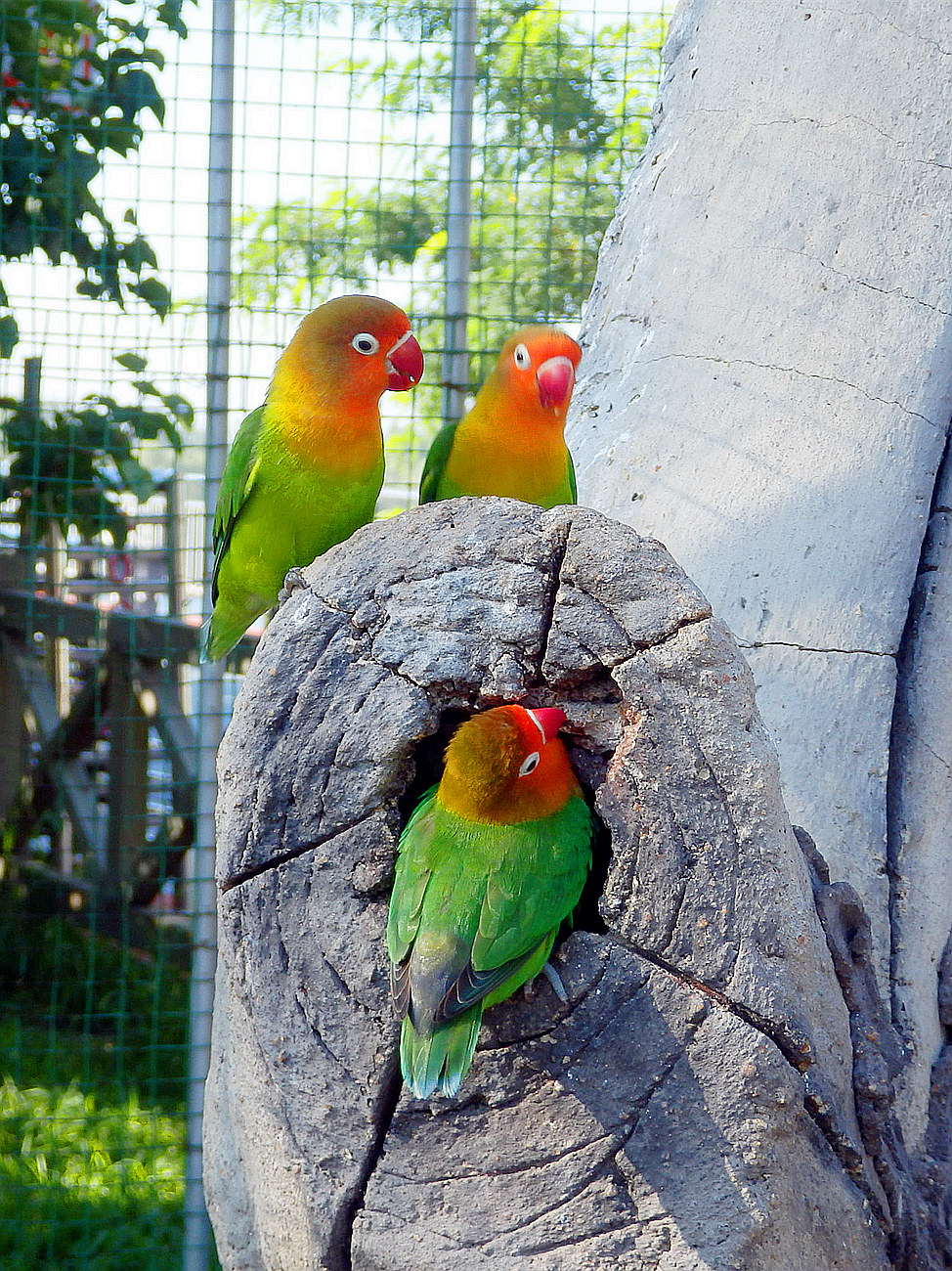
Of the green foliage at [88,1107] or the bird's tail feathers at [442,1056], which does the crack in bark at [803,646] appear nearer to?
Result: the bird's tail feathers at [442,1056]

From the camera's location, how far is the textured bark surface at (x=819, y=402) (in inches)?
57.0

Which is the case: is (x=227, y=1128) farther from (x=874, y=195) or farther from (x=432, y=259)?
(x=432, y=259)

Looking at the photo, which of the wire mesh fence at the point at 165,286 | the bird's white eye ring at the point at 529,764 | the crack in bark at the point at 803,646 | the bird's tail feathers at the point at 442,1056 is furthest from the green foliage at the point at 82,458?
the bird's tail feathers at the point at 442,1056

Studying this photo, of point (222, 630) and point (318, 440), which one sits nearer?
point (318, 440)

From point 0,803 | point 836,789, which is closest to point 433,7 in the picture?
point 836,789

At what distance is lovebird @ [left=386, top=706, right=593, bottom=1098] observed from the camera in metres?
0.97

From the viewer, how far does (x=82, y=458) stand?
296 centimetres

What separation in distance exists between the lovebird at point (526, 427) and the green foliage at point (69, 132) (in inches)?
48.2

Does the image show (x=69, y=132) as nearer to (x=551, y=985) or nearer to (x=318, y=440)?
(x=318, y=440)

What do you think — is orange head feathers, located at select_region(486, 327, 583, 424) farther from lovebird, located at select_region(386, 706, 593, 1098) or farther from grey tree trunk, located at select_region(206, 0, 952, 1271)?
lovebird, located at select_region(386, 706, 593, 1098)

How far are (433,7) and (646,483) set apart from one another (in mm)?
1550

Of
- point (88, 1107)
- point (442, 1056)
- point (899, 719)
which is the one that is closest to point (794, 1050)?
point (442, 1056)

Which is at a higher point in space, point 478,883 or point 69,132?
point 69,132

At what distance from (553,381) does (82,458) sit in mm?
1770
